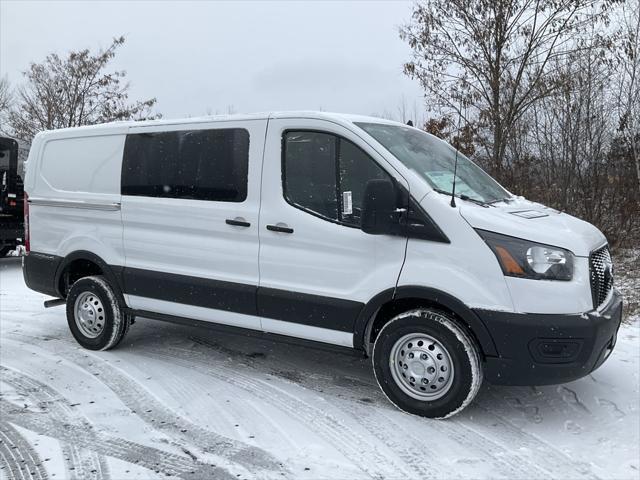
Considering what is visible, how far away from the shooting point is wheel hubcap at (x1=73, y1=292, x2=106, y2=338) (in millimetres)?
5227

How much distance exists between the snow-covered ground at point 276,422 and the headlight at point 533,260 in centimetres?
103

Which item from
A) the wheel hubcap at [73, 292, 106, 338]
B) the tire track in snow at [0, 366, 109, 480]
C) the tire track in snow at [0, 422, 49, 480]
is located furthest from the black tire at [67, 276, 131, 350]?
the tire track in snow at [0, 422, 49, 480]

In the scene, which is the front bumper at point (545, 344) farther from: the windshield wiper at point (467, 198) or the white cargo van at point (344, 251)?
the windshield wiper at point (467, 198)

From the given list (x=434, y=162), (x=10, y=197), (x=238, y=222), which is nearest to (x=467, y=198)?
(x=434, y=162)

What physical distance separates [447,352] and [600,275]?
3.68 ft

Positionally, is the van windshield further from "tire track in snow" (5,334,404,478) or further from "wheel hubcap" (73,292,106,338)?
"wheel hubcap" (73,292,106,338)

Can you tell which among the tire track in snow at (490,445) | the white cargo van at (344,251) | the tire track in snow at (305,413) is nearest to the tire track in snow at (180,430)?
the tire track in snow at (305,413)

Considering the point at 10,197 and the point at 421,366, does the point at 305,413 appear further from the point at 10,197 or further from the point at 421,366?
the point at 10,197

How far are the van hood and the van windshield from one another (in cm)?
24

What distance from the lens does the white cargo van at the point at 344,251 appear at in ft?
11.1

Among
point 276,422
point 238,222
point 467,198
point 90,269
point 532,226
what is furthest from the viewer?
point 90,269

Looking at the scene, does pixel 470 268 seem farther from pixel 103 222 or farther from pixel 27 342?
pixel 27 342

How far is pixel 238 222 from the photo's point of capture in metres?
4.24

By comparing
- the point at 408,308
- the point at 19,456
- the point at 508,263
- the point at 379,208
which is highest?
the point at 379,208
